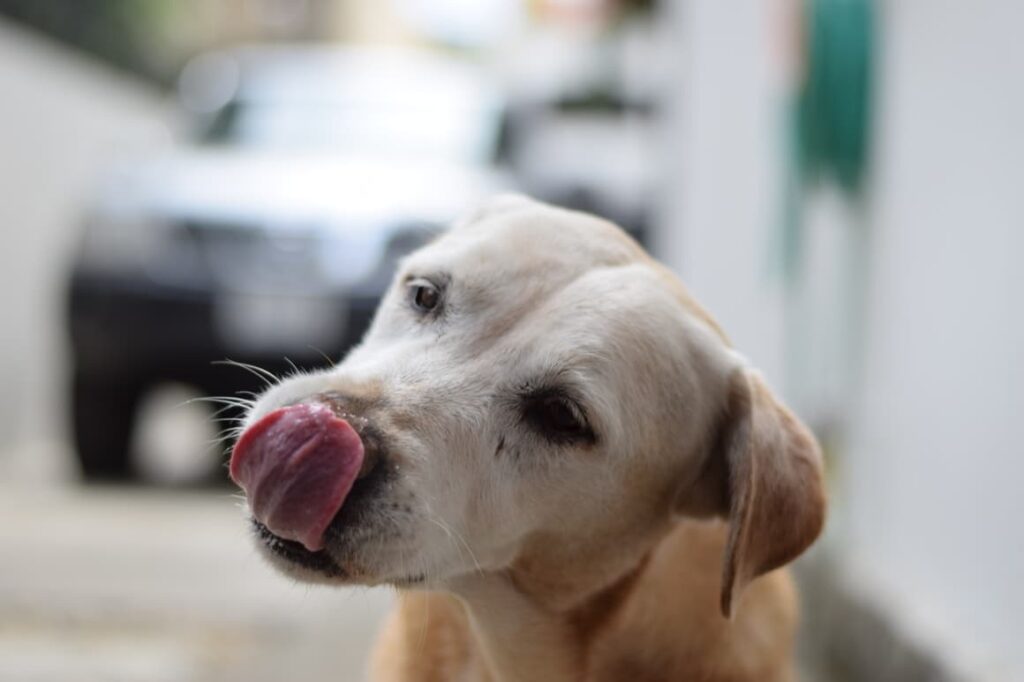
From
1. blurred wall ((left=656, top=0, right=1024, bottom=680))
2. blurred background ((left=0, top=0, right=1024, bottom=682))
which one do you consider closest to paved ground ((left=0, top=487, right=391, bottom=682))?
blurred background ((left=0, top=0, right=1024, bottom=682))

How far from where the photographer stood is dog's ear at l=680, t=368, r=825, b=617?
7.00 ft

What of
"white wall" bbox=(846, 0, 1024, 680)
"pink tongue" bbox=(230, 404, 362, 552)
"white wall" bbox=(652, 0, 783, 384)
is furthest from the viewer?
"white wall" bbox=(652, 0, 783, 384)

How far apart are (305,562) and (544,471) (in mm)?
439

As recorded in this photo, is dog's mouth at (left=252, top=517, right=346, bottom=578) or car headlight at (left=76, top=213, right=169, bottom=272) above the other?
dog's mouth at (left=252, top=517, right=346, bottom=578)

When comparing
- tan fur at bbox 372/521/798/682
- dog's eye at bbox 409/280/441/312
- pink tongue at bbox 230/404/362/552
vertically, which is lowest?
tan fur at bbox 372/521/798/682

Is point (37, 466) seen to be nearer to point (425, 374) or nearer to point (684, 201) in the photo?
point (684, 201)

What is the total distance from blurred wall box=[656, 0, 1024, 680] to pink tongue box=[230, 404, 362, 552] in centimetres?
172

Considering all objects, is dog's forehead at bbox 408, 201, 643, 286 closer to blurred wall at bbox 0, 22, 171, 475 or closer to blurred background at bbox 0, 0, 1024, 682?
blurred background at bbox 0, 0, 1024, 682

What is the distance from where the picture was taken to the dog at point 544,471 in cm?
188

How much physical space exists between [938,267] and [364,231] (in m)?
3.41

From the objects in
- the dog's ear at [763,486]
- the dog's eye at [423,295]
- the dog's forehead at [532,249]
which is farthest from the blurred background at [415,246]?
the dog's ear at [763,486]

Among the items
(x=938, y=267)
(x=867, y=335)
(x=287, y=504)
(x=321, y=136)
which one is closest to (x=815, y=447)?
(x=287, y=504)

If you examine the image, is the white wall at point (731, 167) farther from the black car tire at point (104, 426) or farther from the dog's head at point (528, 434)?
the dog's head at point (528, 434)

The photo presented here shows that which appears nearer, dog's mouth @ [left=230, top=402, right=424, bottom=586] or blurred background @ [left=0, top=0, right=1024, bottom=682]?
dog's mouth @ [left=230, top=402, right=424, bottom=586]
